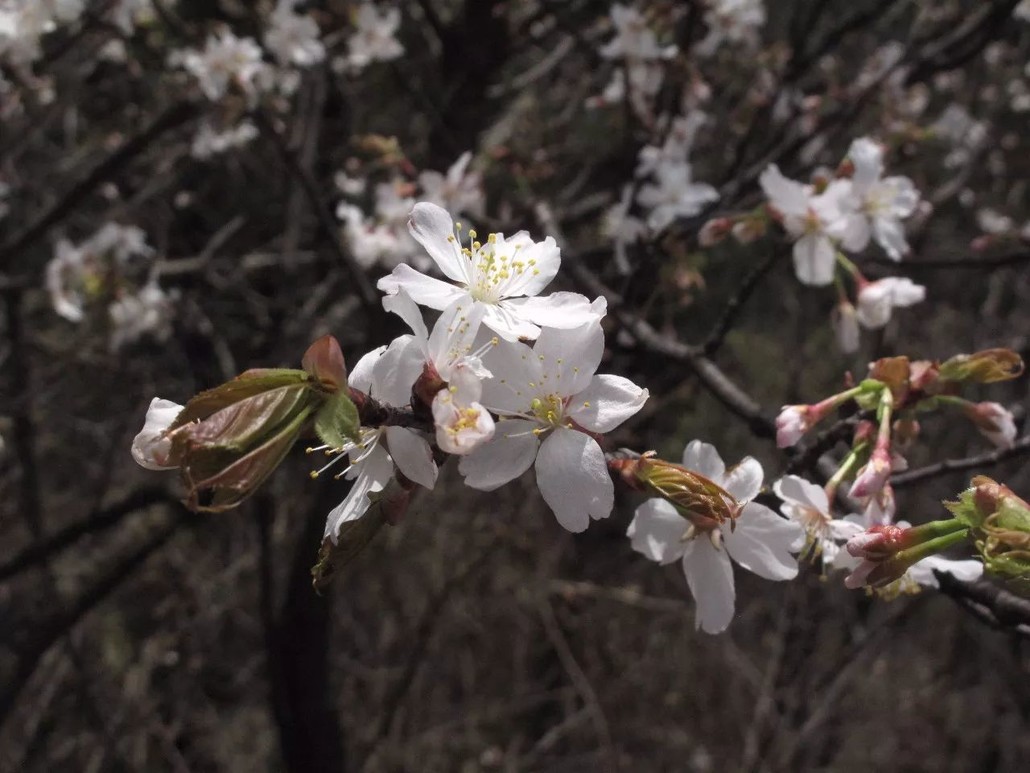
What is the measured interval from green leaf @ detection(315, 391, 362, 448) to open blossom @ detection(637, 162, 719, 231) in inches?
54.3

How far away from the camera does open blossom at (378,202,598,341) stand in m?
0.77

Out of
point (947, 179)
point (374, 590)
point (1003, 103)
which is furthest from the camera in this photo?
point (374, 590)

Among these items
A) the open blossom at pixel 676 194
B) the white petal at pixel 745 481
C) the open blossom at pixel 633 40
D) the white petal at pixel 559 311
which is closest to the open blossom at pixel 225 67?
the open blossom at pixel 633 40

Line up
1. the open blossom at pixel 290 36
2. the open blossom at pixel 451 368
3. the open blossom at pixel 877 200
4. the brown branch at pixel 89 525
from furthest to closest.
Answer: the brown branch at pixel 89 525 < the open blossom at pixel 290 36 < the open blossom at pixel 877 200 < the open blossom at pixel 451 368

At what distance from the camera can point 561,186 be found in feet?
12.8

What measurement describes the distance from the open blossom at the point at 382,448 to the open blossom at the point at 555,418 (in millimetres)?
54

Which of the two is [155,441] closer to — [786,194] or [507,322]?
[507,322]

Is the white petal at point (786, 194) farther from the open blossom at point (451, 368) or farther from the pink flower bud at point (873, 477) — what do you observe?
the open blossom at point (451, 368)

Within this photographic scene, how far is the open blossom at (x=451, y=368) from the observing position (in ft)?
2.15

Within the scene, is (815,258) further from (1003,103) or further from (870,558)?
(1003,103)

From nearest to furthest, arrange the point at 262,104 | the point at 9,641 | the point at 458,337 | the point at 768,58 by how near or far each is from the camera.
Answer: the point at 458,337 → the point at 262,104 → the point at 768,58 → the point at 9,641

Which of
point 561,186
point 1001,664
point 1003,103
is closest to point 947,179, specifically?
point 1003,103

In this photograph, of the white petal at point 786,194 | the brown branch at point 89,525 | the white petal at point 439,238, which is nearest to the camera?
the white petal at point 439,238

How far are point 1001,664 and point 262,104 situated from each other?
15.0 ft
